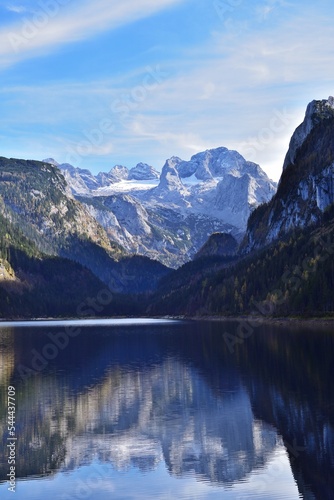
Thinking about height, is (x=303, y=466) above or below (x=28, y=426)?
below

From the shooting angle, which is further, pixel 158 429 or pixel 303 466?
pixel 158 429

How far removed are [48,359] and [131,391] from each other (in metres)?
52.6

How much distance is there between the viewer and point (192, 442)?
58938mm

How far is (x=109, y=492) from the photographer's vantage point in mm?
45781

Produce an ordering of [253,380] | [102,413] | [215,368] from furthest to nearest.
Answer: [215,368], [253,380], [102,413]

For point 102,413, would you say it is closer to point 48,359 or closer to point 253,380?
point 253,380

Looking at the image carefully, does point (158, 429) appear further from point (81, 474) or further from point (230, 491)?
point (230, 491)

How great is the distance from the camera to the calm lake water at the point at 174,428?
4734 centimetres

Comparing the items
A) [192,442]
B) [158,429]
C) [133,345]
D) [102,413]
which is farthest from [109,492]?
[133,345]

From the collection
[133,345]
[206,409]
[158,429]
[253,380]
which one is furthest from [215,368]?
[133,345]

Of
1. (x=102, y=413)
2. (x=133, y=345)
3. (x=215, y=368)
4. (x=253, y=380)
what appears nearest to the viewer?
(x=102, y=413)

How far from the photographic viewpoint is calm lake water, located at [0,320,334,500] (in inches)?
1864

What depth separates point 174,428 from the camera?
65.6 meters

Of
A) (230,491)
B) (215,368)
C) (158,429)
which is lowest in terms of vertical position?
(230,491)
